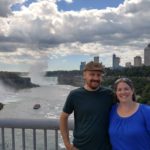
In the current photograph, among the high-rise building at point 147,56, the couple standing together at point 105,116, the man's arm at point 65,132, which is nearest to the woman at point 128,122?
the couple standing together at point 105,116

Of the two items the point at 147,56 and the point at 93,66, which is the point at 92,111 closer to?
the point at 93,66

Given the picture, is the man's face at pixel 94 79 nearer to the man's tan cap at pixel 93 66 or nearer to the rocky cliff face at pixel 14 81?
the man's tan cap at pixel 93 66

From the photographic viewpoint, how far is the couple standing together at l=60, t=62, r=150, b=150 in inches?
157

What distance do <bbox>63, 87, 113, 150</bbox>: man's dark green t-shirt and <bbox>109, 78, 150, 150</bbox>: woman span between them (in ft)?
0.53

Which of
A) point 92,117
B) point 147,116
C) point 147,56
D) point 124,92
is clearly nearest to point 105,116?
point 92,117

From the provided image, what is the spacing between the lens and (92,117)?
14.4ft

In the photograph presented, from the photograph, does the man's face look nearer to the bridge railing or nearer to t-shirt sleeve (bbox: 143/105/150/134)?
t-shirt sleeve (bbox: 143/105/150/134)

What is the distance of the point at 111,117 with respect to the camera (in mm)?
4242

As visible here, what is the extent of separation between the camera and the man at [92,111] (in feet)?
14.2

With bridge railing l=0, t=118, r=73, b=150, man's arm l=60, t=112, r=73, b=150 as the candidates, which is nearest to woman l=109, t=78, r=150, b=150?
man's arm l=60, t=112, r=73, b=150

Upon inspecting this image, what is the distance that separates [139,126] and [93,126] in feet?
1.85

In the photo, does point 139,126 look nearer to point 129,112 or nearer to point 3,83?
point 129,112

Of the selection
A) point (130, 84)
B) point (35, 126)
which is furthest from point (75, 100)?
point (35, 126)

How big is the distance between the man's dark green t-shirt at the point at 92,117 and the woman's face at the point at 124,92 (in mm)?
231
